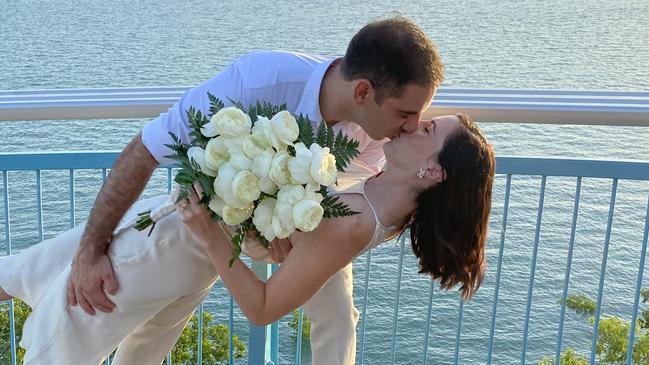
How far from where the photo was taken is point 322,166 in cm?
157

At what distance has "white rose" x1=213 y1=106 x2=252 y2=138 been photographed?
1.62 m

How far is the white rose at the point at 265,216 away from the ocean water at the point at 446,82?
831mm

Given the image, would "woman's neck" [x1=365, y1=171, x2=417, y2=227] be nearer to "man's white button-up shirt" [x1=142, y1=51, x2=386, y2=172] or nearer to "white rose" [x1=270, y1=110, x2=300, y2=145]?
"man's white button-up shirt" [x1=142, y1=51, x2=386, y2=172]

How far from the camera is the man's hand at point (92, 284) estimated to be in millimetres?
2016

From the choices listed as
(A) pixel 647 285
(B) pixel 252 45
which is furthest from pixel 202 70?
(A) pixel 647 285

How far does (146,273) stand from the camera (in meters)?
2.05

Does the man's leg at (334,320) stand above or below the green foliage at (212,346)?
above

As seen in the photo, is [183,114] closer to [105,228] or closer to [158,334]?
[105,228]

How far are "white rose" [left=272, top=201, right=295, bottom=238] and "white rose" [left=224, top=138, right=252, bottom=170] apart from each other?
10 cm

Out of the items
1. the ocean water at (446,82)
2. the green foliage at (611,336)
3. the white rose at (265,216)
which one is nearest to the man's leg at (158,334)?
the white rose at (265,216)

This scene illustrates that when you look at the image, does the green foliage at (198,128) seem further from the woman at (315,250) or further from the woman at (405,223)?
the woman at (315,250)

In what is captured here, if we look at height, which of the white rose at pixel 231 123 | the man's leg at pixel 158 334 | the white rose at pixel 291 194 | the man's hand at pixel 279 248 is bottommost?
the man's leg at pixel 158 334

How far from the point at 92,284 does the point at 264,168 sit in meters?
0.69

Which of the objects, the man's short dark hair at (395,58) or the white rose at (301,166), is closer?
the white rose at (301,166)
